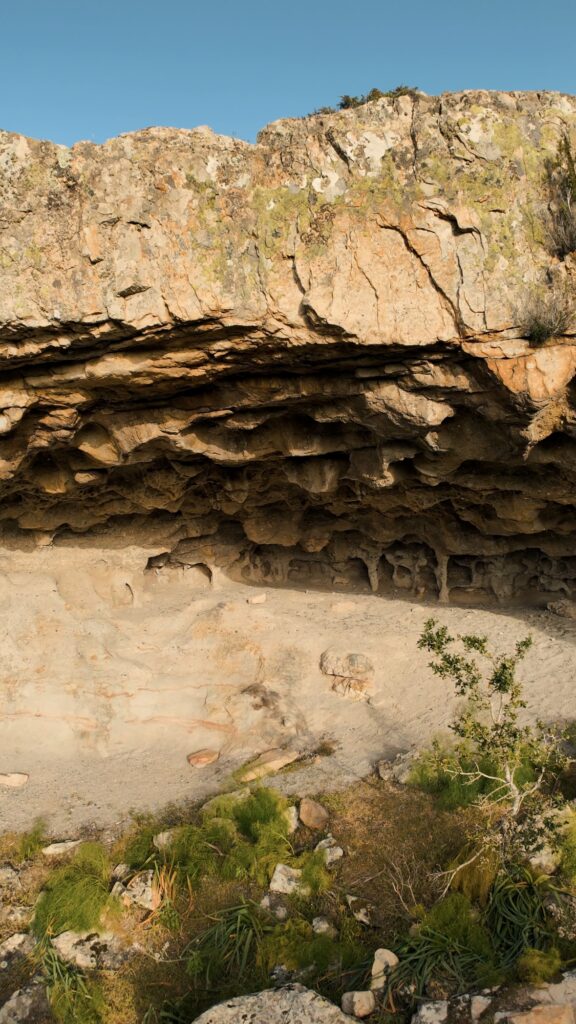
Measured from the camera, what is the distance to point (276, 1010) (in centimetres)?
682

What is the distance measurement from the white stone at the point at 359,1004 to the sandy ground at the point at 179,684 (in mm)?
4443

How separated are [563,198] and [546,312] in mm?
1920

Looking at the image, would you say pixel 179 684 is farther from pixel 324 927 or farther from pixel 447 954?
pixel 447 954

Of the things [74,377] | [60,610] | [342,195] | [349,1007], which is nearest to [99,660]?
[60,610]

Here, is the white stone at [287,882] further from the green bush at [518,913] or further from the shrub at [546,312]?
the shrub at [546,312]

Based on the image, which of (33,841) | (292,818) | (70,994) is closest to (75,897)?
(70,994)

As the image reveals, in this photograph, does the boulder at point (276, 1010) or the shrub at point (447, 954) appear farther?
the shrub at point (447, 954)

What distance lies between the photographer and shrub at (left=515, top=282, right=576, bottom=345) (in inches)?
426

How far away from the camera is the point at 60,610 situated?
15.1 meters

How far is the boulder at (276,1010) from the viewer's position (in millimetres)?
6711

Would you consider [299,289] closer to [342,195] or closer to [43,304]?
[342,195]

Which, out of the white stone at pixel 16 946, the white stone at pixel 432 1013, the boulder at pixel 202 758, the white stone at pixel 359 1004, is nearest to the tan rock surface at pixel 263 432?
the boulder at pixel 202 758

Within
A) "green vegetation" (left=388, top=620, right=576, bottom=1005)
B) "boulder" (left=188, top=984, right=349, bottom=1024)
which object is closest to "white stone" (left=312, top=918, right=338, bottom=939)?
"green vegetation" (left=388, top=620, right=576, bottom=1005)

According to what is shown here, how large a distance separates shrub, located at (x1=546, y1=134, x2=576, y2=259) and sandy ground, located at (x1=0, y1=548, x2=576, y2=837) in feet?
29.2
